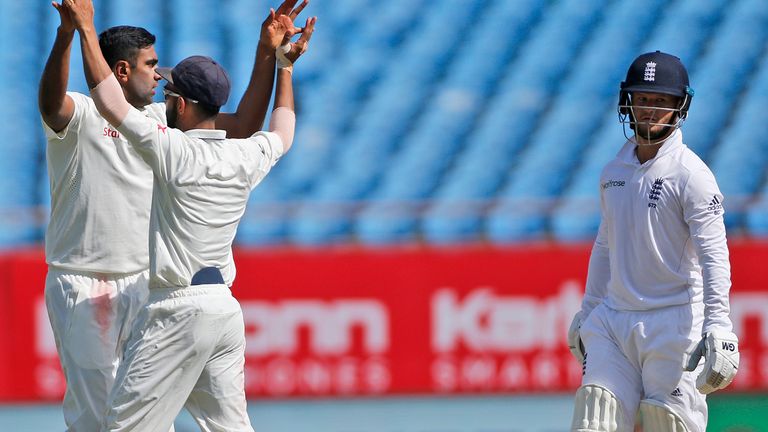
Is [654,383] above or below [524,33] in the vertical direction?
below

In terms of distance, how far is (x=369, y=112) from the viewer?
760cm

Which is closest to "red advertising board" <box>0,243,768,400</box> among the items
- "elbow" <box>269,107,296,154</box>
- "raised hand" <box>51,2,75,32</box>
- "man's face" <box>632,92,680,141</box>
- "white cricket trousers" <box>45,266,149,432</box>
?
"white cricket trousers" <box>45,266,149,432</box>

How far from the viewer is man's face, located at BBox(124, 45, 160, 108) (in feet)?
14.1

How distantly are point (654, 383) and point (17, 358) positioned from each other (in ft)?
10.9

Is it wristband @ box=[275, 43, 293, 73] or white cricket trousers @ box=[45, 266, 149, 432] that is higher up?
wristband @ box=[275, 43, 293, 73]

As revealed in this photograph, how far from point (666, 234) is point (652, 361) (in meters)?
0.39

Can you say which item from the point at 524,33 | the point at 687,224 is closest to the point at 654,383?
the point at 687,224

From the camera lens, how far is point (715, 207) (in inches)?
151

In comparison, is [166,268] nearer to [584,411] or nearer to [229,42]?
[584,411]

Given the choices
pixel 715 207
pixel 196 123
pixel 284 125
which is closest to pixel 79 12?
pixel 196 123

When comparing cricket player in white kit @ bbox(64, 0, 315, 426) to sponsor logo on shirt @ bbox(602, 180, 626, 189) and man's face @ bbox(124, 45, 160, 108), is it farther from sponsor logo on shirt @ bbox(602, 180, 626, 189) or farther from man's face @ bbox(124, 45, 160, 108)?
sponsor logo on shirt @ bbox(602, 180, 626, 189)

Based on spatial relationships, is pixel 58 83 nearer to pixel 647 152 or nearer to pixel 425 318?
pixel 647 152

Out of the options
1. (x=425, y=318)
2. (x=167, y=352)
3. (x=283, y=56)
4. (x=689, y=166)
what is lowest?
(x=425, y=318)

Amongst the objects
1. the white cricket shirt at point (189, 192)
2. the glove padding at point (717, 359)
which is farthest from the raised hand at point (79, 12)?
the glove padding at point (717, 359)
